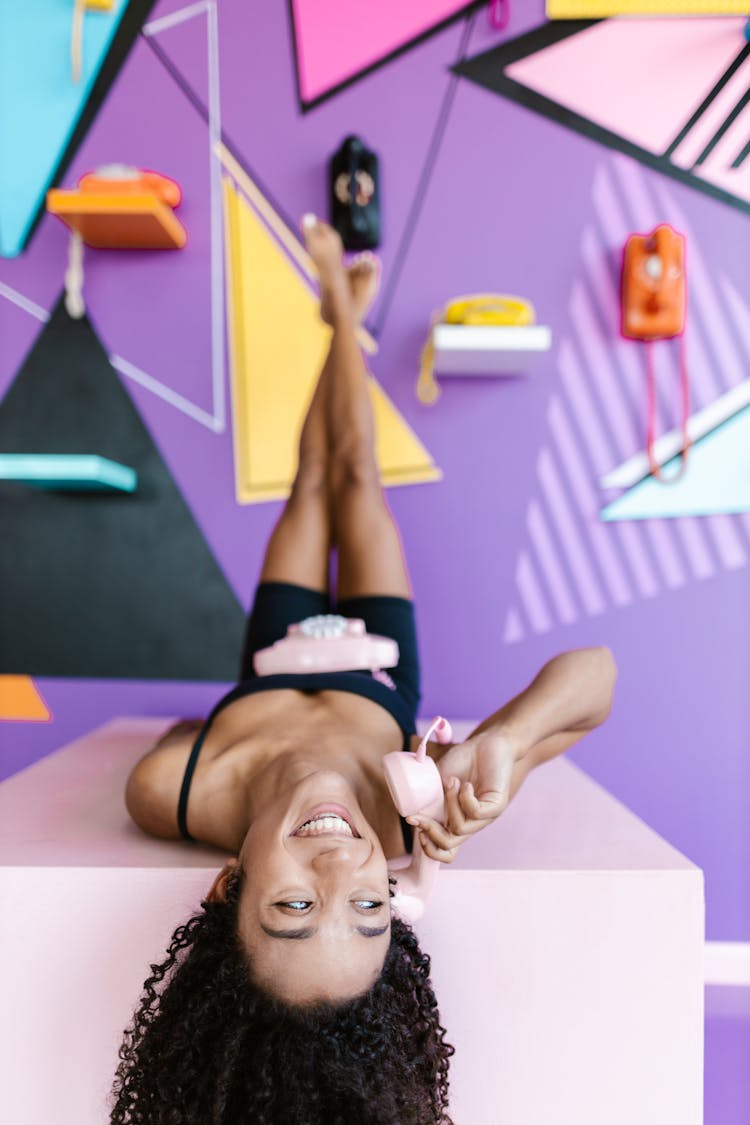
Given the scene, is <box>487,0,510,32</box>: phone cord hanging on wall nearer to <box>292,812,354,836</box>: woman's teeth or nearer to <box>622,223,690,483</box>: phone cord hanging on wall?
<box>622,223,690,483</box>: phone cord hanging on wall

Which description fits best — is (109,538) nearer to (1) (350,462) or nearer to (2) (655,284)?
(1) (350,462)

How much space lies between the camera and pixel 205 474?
87.4 inches

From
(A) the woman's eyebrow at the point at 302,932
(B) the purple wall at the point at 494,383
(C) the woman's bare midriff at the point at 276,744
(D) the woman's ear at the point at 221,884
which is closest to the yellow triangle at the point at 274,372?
(B) the purple wall at the point at 494,383

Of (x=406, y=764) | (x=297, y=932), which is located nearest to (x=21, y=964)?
(x=297, y=932)

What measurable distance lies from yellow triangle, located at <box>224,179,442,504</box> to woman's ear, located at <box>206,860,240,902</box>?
1235 millimetres

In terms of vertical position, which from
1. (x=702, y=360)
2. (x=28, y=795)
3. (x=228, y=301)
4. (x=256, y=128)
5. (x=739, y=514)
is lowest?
(x=28, y=795)

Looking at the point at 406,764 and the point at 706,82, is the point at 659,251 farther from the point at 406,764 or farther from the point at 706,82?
the point at 406,764

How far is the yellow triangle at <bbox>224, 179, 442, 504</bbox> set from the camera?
2201 mm

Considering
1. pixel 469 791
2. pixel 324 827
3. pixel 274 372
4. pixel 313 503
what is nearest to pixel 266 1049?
pixel 324 827

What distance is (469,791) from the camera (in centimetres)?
106

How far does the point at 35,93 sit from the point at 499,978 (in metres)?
2.25

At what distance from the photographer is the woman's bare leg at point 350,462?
1856 millimetres

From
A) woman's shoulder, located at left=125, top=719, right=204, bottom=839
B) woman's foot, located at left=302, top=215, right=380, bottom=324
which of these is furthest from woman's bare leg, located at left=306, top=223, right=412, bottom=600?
woman's shoulder, located at left=125, top=719, right=204, bottom=839

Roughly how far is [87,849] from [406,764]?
0.48 metres
